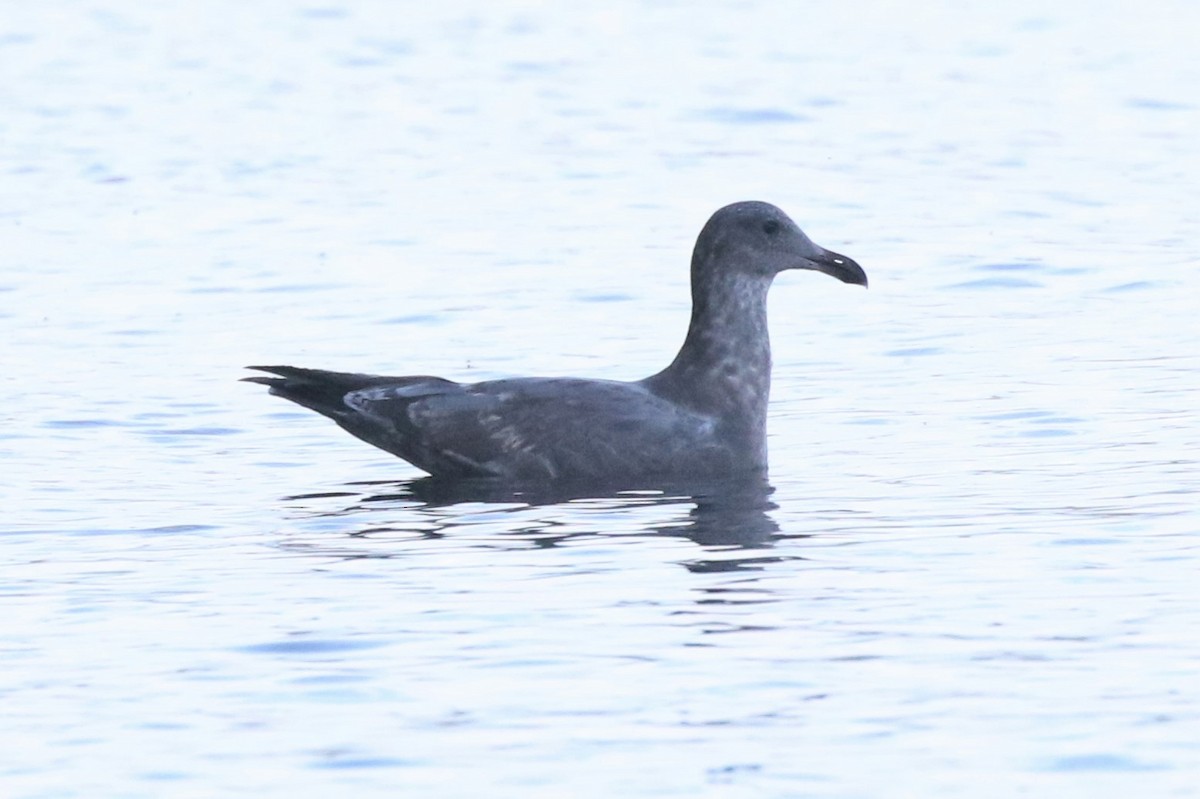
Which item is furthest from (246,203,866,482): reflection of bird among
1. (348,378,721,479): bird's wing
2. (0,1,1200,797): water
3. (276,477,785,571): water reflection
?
(0,1,1200,797): water

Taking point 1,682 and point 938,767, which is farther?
point 1,682

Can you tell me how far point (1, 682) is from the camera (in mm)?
8688

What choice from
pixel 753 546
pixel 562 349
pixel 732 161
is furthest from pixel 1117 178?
pixel 753 546

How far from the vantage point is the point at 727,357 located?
12.6m

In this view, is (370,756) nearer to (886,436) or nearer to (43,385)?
(886,436)

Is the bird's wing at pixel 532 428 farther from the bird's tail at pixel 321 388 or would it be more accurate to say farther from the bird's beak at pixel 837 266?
the bird's beak at pixel 837 266

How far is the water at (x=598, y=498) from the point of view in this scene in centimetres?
798

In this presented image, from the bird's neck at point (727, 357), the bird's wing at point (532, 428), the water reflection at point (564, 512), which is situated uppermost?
the bird's neck at point (727, 357)

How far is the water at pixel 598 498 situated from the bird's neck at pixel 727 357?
38 cm

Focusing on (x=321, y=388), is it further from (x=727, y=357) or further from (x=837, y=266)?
(x=837, y=266)

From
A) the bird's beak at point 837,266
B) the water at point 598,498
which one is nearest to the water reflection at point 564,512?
the water at point 598,498

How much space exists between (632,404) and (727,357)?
633 mm

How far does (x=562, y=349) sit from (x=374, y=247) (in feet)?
14.5

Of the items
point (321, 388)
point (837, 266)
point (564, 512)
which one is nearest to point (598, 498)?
point (564, 512)
